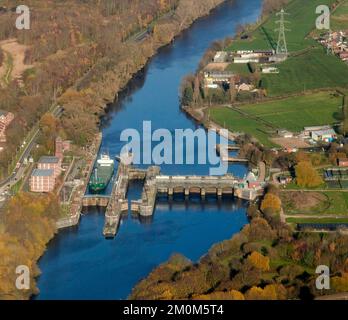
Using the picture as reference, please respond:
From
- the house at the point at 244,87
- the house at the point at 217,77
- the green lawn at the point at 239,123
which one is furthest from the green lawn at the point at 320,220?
the house at the point at 217,77

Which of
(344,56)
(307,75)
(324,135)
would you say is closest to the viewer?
(324,135)

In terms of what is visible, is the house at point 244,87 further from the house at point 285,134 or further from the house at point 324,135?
the house at point 324,135

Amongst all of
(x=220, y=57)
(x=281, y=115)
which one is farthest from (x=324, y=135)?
(x=220, y=57)

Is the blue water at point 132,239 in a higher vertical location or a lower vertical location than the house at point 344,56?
lower

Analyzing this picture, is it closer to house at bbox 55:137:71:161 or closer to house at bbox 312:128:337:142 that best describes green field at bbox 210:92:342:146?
house at bbox 312:128:337:142

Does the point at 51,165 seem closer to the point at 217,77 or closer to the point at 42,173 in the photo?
the point at 42,173

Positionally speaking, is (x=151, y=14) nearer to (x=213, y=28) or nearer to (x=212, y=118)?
(x=213, y=28)
